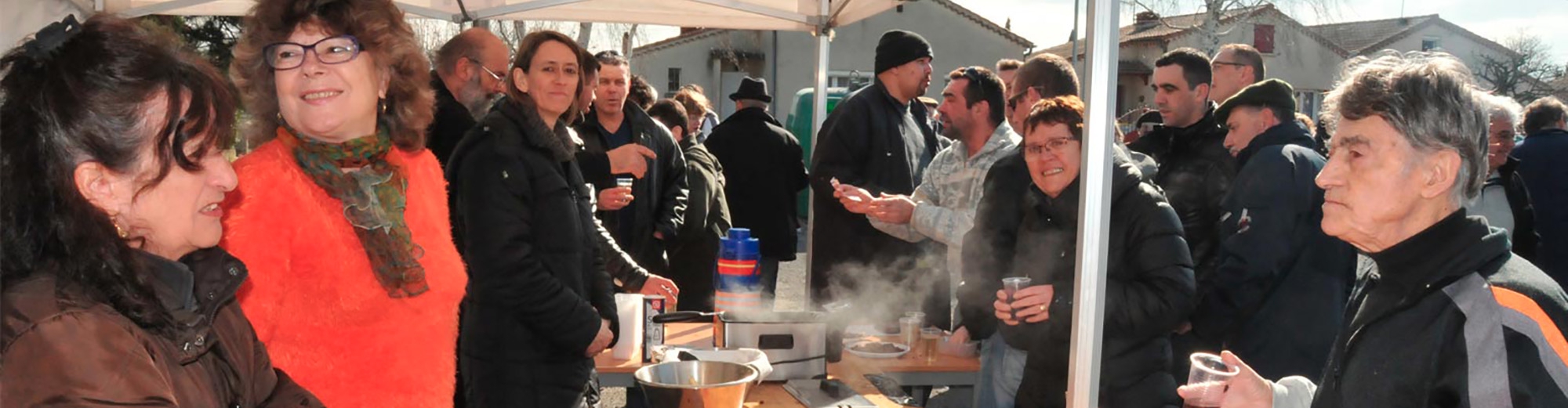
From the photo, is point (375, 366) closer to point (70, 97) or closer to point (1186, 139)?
point (70, 97)

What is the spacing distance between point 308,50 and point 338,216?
334 mm

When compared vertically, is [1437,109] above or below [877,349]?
above

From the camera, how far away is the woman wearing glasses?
1909 mm

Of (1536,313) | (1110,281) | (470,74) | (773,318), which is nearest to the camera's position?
(1536,313)

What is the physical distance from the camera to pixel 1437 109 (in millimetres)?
1704

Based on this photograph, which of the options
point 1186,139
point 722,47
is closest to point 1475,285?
point 1186,139

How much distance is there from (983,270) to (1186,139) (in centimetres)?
118

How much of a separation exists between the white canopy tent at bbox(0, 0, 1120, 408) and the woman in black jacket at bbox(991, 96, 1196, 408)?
0.20 metres

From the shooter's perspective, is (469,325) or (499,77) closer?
(469,325)

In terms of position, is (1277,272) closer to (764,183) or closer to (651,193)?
(651,193)

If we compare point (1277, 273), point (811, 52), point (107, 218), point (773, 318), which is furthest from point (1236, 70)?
point (811, 52)

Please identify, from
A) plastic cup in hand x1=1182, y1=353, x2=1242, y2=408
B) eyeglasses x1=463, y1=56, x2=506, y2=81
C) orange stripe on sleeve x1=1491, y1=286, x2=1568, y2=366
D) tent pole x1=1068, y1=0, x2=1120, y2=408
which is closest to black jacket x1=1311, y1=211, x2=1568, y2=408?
orange stripe on sleeve x1=1491, y1=286, x2=1568, y2=366

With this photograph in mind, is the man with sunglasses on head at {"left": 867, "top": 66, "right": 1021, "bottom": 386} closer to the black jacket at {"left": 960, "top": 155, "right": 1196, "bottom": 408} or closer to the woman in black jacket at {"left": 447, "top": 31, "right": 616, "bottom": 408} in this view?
the black jacket at {"left": 960, "top": 155, "right": 1196, "bottom": 408}

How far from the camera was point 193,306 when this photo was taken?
131 centimetres
